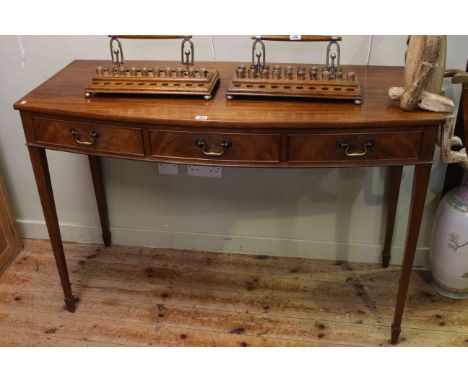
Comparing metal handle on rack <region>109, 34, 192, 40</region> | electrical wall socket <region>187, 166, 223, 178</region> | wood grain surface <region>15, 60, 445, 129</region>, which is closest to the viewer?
wood grain surface <region>15, 60, 445, 129</region>

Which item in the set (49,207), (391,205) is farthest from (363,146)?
(49,207)

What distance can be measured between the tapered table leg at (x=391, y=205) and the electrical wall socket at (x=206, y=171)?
0.72 metres

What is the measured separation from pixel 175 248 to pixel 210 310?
0.47 meters

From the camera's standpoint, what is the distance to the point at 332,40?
1731mm

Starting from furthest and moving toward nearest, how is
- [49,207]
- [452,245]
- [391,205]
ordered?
[391,205] → [452,245] → [49,207]

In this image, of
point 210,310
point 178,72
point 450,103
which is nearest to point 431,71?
point 450,103

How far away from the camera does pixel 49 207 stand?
6.49 ft

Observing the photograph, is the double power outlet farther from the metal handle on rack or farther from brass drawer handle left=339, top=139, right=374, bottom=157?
brass drawer handle left=339, top=139, right=374, bottom=157

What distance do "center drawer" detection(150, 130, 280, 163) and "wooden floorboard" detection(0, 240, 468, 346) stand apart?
78 cm

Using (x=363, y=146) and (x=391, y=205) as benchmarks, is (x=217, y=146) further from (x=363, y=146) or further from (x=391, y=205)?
(x=391, y=205)

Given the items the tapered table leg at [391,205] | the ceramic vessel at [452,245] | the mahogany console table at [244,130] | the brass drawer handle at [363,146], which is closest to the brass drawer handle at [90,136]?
the mahogany console table at [244,130]

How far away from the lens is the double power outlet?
2.31 m

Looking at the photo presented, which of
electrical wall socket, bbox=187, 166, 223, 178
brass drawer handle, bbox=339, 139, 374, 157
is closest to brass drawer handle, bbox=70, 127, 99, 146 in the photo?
electrical wall socket, bbox=187, 166, 223, 178

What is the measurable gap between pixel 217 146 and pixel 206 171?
2.25 feet
